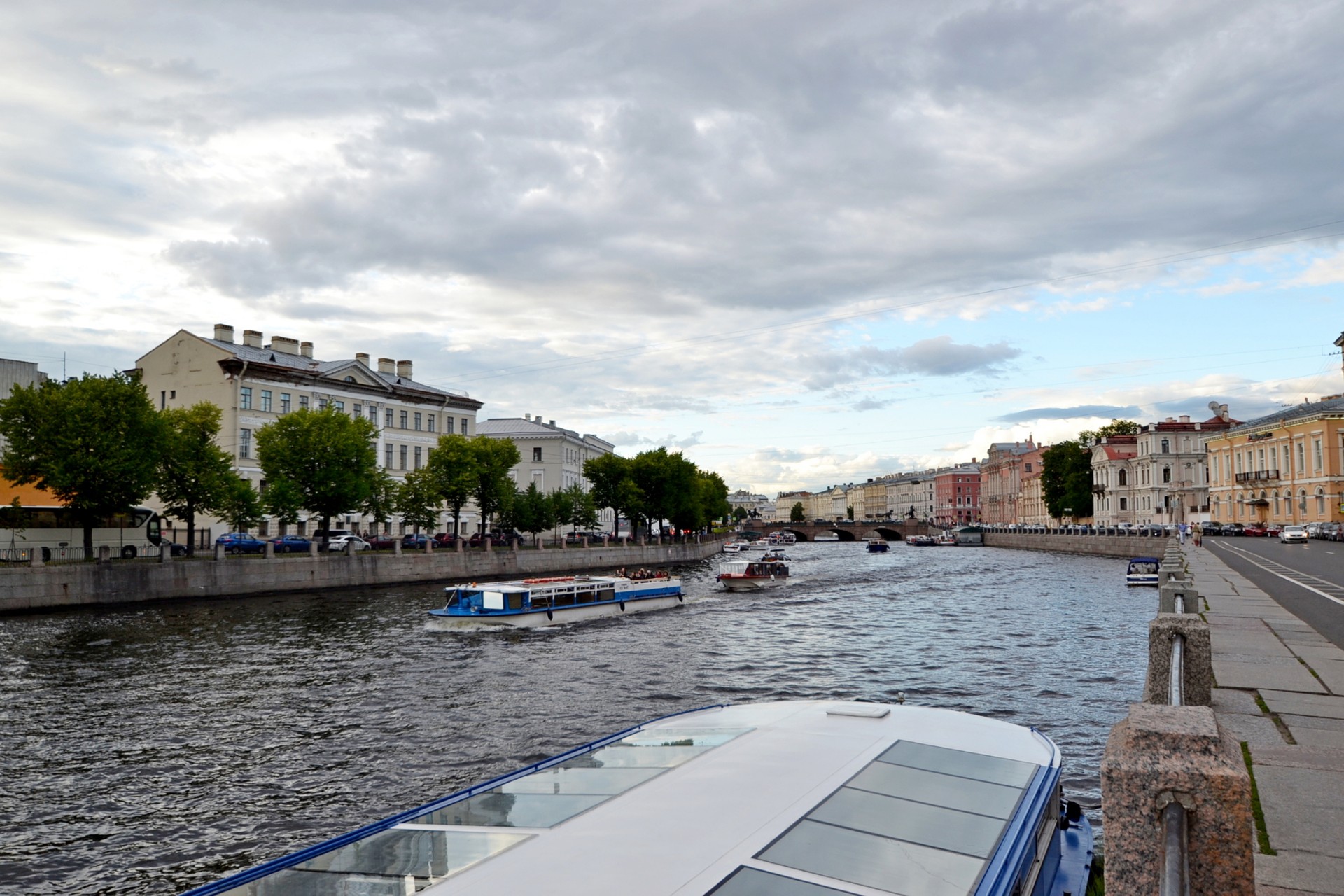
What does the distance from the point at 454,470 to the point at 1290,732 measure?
6356 cm

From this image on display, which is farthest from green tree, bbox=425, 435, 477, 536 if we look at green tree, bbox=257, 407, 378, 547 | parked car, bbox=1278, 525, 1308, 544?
parked car, bbox=1278, 525, 1308, 544

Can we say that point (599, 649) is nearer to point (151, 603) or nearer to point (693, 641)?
point (693, 641)

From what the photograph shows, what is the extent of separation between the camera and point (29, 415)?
4209cm

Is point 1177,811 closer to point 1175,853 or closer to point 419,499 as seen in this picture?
point 1175,853

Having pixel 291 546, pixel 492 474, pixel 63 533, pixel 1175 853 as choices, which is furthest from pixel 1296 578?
pixel 492 474

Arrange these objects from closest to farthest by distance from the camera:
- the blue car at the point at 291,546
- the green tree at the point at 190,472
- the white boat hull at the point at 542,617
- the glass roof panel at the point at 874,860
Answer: the glass roof panel at the point at 874,860, the white boat hull at the point at 542,617, the green tree at the point at 190,472, the blue car at the point at 291,546

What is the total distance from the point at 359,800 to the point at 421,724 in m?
4.75

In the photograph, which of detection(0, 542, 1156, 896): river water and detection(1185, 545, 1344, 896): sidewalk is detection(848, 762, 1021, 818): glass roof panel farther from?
detection(0, 542, 1156, 896): river water

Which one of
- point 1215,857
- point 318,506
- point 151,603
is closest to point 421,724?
point 1215,857

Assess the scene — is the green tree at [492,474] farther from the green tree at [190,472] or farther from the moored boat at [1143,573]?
the moored boat at [1143,573]

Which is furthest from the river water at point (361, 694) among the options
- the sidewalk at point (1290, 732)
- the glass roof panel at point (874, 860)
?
the glass roof panel at point (874, 860)

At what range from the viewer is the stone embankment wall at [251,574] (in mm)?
37844

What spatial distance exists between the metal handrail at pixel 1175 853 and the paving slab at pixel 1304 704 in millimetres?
8243

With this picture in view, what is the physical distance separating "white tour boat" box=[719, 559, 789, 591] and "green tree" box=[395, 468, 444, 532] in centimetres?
2216
